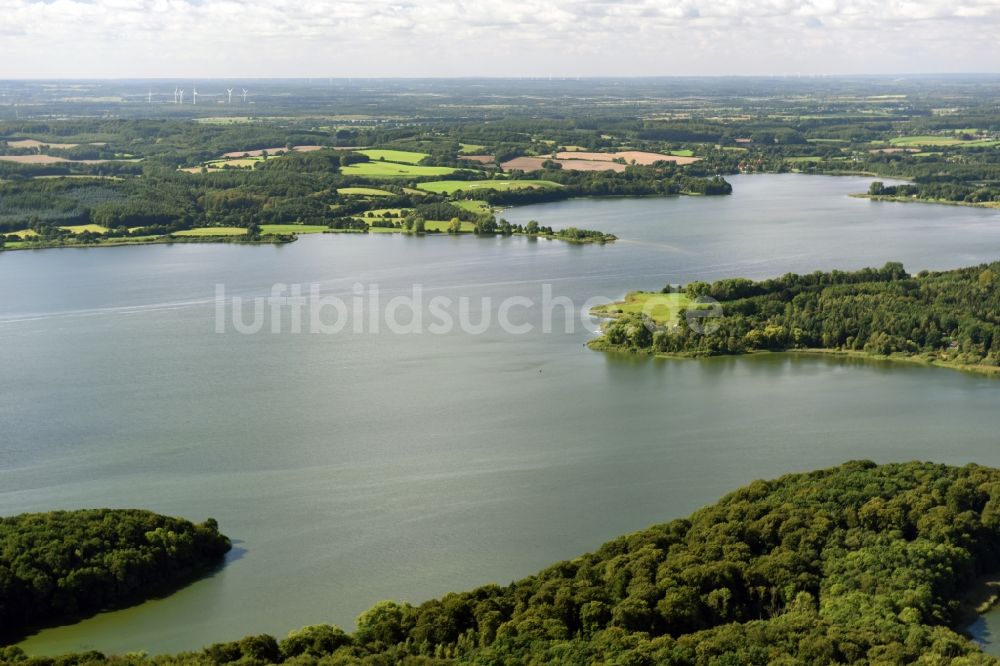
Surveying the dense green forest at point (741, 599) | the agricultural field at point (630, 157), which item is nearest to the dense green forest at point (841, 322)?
the dense green forest at point (741, 599)

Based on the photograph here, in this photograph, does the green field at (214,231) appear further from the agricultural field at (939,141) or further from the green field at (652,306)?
the agricultural field at (939,141)

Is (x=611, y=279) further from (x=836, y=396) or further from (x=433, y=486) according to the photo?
(x=433, y=486)

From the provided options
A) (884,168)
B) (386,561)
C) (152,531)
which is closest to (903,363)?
(386,561)

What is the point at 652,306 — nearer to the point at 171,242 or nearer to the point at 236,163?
the point at 171,242

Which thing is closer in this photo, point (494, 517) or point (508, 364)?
point (494, 517)

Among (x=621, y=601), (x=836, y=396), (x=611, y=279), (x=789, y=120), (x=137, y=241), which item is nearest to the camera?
(x=621, y=601)

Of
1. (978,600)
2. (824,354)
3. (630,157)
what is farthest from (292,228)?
(978,600)
